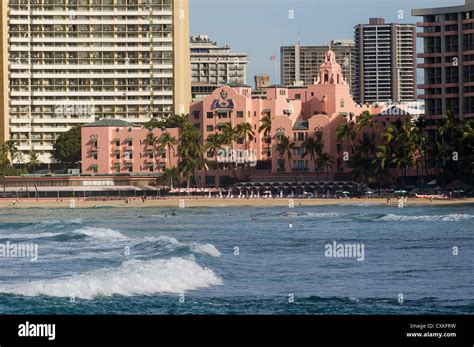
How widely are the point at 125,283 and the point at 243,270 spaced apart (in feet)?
42.4

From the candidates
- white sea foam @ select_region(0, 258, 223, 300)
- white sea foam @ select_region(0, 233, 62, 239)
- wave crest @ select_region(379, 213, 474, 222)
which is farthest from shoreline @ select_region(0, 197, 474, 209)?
white sea foam @ select_region(0, 258, 223, 300)

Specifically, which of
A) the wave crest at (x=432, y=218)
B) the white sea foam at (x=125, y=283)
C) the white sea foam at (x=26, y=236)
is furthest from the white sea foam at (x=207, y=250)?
the wave crest at (x=432, y=218)

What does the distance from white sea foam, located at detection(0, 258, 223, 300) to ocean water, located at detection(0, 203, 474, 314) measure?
0.19 feet

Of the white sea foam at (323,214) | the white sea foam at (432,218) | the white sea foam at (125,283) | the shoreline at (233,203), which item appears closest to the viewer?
the white sea foam at (125,283)

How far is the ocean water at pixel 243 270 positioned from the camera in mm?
51062

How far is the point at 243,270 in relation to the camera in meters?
69.4

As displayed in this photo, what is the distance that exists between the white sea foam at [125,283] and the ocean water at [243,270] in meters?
0.06

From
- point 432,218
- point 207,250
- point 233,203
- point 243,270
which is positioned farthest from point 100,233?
point 233,203

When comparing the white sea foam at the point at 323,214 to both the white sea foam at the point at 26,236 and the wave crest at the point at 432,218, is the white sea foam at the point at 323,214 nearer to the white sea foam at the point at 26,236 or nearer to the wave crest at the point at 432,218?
the wave crest at the point at 432,218

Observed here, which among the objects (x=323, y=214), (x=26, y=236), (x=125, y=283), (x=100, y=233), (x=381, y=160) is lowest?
(x=323, y=214)

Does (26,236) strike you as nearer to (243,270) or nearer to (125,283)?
(243,270)

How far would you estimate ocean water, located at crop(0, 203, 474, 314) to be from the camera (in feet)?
168
